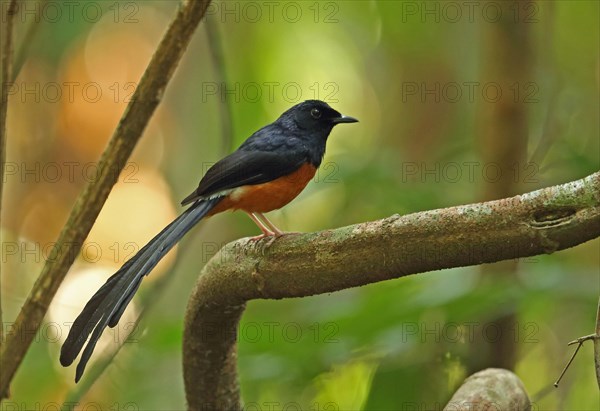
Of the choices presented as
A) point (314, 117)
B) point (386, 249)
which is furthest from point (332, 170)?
point (386, 249)

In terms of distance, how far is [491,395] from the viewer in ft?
8.36

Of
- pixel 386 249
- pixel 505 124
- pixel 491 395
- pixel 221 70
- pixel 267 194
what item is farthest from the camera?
pixel 505 124

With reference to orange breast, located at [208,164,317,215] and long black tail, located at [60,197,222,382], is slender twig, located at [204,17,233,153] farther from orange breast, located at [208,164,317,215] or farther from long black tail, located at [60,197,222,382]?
long black tail, located at [60,197,222,382]

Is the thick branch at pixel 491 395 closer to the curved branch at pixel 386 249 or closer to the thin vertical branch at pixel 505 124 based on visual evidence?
the curved branch at pixel 386 249

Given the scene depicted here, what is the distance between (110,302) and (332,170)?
8.50 feet

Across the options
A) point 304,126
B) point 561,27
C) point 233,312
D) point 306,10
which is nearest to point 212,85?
point 306,10

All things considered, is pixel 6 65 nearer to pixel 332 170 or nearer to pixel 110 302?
pixel 110 302

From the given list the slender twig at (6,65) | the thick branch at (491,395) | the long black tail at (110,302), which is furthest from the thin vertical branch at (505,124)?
the slender twig at (6,65)

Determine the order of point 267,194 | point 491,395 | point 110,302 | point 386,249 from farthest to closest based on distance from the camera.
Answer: point 267,194 → point 491,395 → point 110,302 → point 386,249

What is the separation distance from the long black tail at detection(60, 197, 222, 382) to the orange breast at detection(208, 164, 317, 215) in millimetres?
599

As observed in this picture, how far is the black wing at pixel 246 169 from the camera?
10.6ft

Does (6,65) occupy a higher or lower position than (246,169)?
higher

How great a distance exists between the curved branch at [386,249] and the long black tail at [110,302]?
0.25 meters

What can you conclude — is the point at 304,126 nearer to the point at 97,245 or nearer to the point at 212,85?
the point at 212,85
